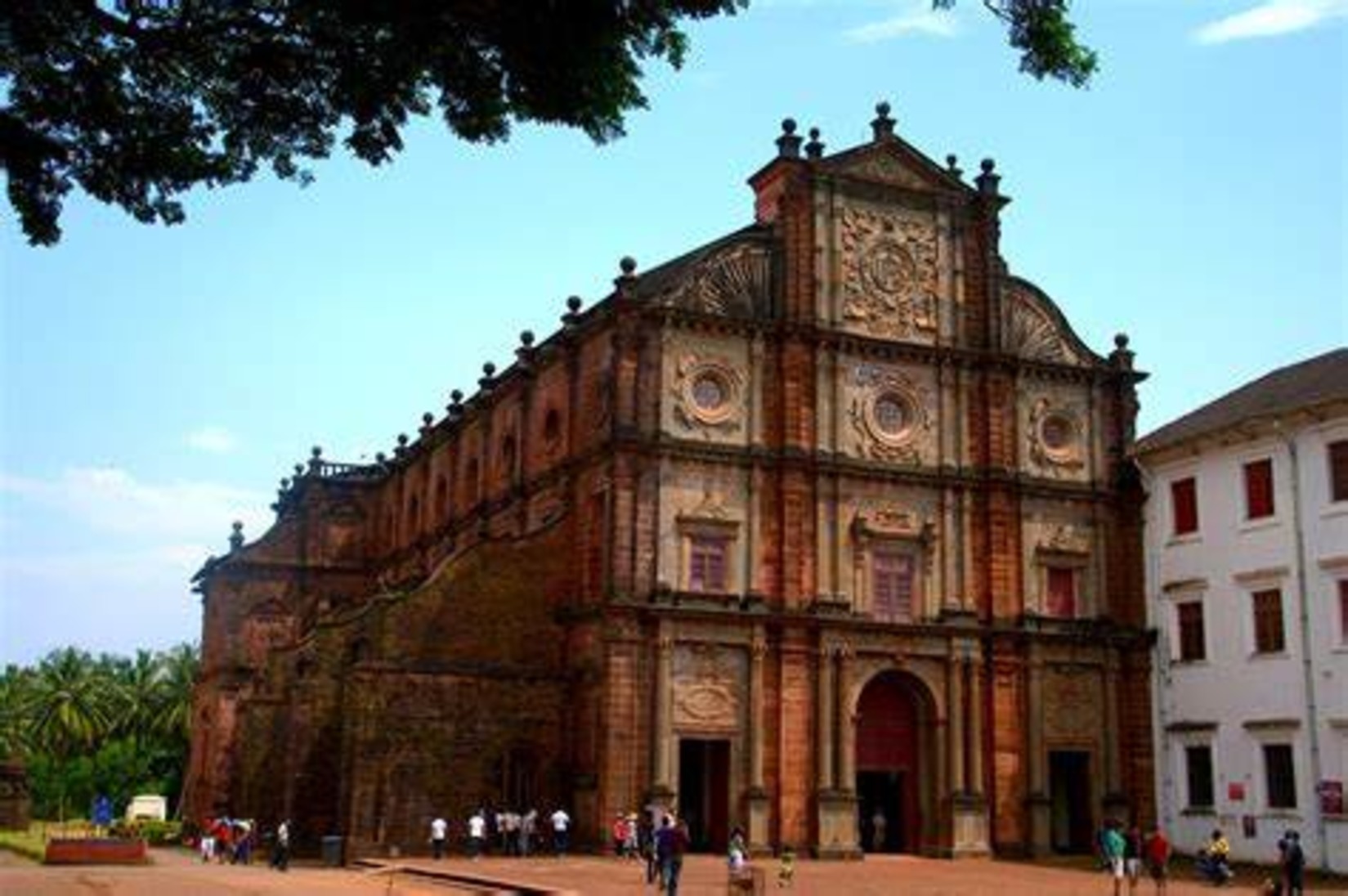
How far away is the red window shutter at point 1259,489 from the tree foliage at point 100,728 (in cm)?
5025

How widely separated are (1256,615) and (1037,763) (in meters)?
6.16

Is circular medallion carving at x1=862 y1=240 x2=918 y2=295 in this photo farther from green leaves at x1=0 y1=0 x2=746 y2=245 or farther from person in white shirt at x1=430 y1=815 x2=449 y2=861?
green leaves at x1=0 y1=0 x2=746 y2=245

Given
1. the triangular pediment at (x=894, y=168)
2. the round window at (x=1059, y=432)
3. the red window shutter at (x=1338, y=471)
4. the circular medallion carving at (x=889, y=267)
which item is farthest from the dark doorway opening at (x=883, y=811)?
the triangular pediment at (x=894, y=168)

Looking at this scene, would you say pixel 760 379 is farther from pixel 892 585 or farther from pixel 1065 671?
pixel 1065 671

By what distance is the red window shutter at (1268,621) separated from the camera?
3591 cm

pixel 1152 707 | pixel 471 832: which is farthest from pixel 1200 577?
pixel 471 832

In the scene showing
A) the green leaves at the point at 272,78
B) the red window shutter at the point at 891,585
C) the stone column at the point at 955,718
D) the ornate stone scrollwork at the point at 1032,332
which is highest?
the ornate stone scrollwork at the point at 1032,332

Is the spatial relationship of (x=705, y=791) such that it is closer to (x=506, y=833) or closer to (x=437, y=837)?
(x=506, y=833)

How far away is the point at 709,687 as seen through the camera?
3519 cm

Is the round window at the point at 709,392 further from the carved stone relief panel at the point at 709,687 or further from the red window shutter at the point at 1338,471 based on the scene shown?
the red window shutter at the point at 1338,471

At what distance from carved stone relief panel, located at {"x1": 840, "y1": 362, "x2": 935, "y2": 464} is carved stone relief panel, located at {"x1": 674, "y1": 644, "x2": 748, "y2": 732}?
240 inches

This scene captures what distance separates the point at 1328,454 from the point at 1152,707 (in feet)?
26.4

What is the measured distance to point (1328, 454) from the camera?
35.1 meters

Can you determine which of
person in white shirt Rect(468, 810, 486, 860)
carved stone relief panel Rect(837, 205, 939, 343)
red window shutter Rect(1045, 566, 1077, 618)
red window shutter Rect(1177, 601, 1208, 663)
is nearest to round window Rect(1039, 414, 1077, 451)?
red window shutter Rect(1045, 566, 1077, 618)
